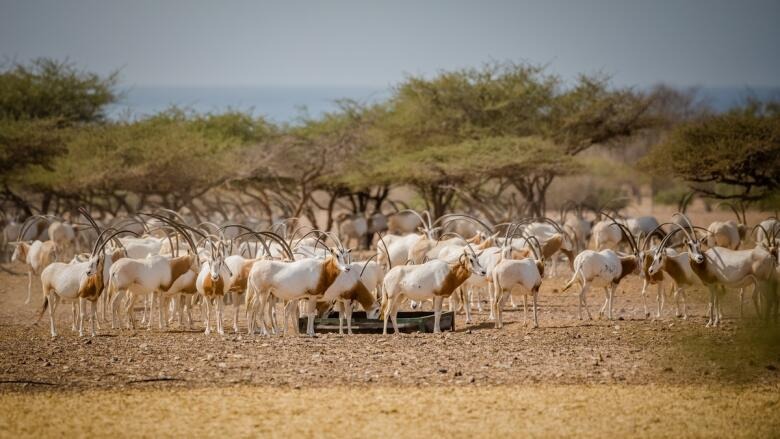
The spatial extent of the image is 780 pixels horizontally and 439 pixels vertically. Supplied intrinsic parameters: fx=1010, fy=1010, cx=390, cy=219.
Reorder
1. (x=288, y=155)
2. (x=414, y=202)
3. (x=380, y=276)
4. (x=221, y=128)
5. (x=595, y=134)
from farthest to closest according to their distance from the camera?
(x=414, y=202)
(x=221, y=128)
(x=595, y=134)
(x=288, y=155)
(x=380, y=276)

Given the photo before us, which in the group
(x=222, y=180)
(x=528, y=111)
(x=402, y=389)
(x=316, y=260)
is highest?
(x=528, y=111)

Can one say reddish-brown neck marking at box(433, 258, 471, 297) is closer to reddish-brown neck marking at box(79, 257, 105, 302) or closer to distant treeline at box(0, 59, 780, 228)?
reddish-brown neck marking at box(79, 257, 105, 302)

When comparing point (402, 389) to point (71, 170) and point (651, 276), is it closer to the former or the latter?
point (651, 276)

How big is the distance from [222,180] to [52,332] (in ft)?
66.9

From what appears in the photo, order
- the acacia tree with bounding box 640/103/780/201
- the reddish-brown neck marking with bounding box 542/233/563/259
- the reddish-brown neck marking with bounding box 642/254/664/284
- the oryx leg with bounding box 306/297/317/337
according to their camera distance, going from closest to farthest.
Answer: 1. the oryx leg with bounding box 306/297/317/337
2. the reddish-brown neck marking with bounding box 642/254/664/284
3. the reddish-brown neck marking with bounding box 542/233/563/259
4. the acacia tree with bounding box 640/103/780/201

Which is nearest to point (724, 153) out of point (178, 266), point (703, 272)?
point (703, 272)

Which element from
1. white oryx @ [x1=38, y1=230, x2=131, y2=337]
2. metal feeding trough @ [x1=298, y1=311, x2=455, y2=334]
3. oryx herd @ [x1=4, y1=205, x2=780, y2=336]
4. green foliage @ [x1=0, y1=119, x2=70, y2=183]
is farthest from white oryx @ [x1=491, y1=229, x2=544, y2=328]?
green foliage @ [x1=0, y1=119, x2=70, y2=183]

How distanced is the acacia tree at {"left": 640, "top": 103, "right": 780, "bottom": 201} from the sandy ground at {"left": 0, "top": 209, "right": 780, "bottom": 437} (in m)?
16.3

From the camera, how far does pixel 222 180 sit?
36.8m

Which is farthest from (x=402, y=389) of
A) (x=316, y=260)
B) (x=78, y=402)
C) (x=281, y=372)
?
(x=316, y=260)

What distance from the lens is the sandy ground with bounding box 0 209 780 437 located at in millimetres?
10391

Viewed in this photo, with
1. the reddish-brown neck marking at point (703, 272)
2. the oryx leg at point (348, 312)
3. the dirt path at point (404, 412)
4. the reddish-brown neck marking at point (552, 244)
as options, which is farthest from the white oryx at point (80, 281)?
the reddish-brown neck marking at point (552, 244)

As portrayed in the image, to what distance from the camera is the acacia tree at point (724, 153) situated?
1248 inches

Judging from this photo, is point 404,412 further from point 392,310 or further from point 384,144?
point 384,144
